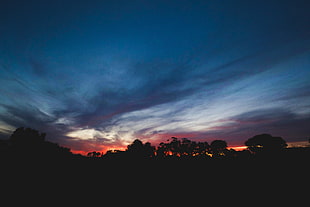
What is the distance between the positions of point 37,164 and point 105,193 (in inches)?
257

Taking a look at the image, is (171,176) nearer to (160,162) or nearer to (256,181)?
(160,162)

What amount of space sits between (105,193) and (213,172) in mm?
8403

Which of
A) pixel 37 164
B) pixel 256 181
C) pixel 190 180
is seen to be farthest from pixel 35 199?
pixel 256 181

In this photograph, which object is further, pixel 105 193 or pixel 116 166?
pixel 116 166

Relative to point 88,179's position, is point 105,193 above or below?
below

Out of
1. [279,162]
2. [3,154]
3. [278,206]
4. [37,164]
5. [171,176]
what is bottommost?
[278,206]

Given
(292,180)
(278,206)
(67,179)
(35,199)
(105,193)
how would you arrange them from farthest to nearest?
(67,179)
(105,193)
(35,199)
(292,180)
(278,206)

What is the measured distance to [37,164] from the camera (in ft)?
37.2

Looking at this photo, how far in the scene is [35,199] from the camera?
368 inches

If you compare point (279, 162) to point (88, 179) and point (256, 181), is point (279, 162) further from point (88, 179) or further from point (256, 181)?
point (88, 179)

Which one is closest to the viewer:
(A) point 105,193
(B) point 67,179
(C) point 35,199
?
(C) point 35,199

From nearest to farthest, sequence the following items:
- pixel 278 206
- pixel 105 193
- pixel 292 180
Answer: pixel 278 206 < pixel 292 180 < pixel 105 193

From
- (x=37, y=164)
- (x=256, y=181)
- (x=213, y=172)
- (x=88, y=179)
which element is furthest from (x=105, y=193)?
(x=256, y=181)

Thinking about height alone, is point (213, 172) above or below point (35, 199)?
above
